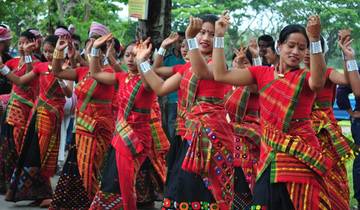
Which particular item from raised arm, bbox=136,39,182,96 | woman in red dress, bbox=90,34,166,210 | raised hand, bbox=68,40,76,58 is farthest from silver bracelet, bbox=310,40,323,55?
raised hand, bbox=68,40,76,58

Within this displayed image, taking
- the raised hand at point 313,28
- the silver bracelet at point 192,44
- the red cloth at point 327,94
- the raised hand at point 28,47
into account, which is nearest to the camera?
the raised hand at point 313,28

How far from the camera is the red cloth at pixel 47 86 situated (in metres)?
8.55

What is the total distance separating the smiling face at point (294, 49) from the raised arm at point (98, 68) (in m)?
2.45

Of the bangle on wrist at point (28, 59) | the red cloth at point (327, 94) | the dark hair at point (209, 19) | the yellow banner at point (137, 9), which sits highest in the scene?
the yellow banner at point (137, 9)

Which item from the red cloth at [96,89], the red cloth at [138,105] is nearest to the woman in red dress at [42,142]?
the red cloth at [96,89]

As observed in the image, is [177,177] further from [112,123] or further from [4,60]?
[4,60]

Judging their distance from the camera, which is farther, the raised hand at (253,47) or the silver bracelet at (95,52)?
the silver bracelet at (95,52)

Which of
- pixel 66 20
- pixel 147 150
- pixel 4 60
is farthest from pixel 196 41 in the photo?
pixel 66 20

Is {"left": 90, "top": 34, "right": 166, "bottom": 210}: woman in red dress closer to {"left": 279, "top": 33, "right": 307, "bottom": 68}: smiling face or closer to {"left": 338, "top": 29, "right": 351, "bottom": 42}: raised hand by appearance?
{"left": 338, "top": 29, "right": 351, "bottom": 42}: raised hand

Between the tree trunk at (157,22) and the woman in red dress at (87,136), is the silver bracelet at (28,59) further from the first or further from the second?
the tree trunk at (157,22)

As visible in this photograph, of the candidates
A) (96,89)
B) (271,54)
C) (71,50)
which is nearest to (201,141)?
(271,54)

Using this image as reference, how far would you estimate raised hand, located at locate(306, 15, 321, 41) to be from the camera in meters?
4.76

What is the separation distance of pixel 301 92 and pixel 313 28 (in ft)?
1.69

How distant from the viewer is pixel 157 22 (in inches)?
379
